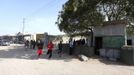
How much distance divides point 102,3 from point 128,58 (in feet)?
30.6

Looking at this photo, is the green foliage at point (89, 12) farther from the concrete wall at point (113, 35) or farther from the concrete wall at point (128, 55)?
the concrete wall at point (128, 55)

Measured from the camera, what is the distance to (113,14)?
33.9m

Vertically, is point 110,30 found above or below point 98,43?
above

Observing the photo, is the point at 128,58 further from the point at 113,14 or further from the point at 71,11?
the point at 113,14

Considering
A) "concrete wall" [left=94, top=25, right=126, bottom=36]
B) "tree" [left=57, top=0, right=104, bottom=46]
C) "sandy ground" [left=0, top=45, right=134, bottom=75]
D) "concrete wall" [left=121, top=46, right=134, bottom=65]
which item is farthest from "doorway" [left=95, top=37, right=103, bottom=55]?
"sandy ground" [left=0, top=45, right=134, bottom=75]

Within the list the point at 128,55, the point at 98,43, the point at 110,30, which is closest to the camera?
the point at 128,55

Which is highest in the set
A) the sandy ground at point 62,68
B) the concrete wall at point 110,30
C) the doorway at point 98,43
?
the concrete wall at point 110,30

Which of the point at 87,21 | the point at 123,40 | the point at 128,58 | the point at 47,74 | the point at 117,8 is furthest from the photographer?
the point at 117,8

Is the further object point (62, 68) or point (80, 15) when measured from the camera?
point (80, 15)

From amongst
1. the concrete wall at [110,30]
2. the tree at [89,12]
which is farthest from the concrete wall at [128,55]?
the tree at [89,12]

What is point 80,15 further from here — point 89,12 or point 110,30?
point 110,30

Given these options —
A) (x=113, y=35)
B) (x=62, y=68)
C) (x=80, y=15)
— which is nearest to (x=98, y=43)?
(x=113, y=35)

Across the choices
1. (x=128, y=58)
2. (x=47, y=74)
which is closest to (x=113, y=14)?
(x=128, y=58)

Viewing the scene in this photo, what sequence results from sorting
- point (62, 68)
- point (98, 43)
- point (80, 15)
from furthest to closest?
point (98, 43)
point (80, 15)
point (62, 68)
